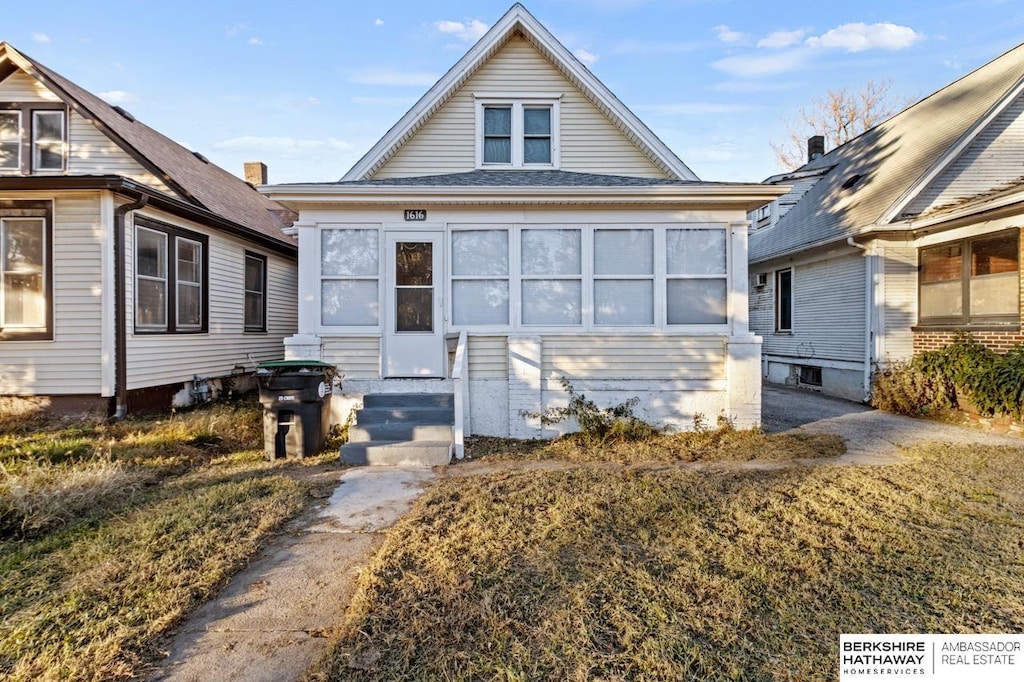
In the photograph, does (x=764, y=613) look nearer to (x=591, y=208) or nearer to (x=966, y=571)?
(x=966, y=571)

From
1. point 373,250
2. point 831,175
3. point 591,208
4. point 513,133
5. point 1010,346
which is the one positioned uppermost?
point 831,175

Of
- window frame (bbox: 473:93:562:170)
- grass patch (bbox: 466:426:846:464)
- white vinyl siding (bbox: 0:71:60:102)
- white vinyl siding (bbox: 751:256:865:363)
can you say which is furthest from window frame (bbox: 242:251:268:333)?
white vinyl siding (bbox: 751:256:865:363)

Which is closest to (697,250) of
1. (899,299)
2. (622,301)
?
(622,301)

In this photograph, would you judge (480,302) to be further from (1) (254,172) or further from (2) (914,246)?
(1) (254,172)

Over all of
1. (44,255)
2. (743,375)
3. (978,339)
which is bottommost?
(743,375)

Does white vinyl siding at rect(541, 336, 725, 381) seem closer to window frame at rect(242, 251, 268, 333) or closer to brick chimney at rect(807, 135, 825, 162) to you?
window frame at rect(242, 251, 268, 333)

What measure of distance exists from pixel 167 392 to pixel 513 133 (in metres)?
7.44

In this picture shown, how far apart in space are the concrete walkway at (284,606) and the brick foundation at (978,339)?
9.70 metres

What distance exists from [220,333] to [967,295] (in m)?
13.8

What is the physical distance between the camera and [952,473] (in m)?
5.37

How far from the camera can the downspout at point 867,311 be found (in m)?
9.74

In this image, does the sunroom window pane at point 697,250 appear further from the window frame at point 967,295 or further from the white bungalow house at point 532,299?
the window frame at point 967,295

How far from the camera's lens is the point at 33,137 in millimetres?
8844

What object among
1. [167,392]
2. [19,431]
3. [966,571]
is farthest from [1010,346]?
[19,431]
